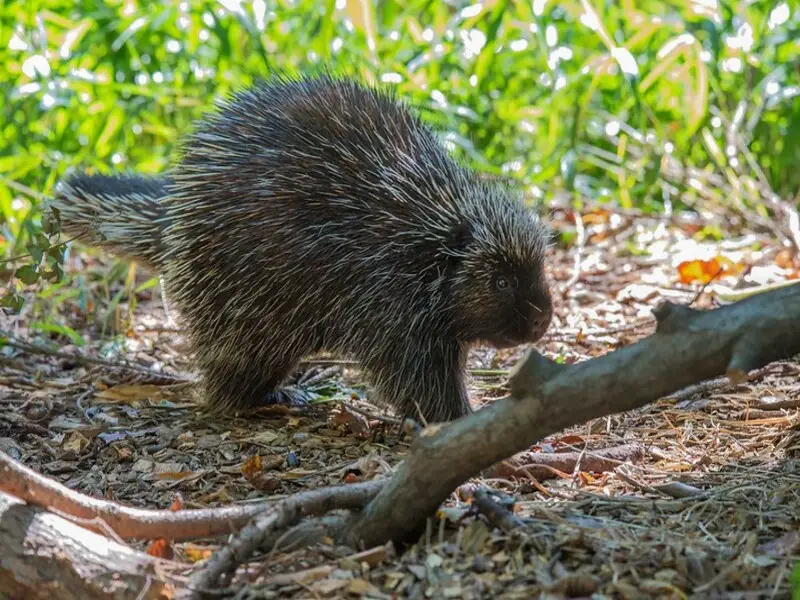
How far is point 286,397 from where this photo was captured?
6.26 m

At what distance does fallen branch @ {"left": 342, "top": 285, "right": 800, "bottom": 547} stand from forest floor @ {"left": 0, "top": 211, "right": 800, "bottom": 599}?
44 cm

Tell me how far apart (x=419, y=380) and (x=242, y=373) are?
1213mm

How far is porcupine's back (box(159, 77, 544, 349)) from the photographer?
5.40m

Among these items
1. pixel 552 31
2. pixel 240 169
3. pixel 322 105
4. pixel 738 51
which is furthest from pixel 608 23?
pixel 240 169

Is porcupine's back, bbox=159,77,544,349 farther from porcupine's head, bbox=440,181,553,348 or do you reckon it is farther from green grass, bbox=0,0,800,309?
green grass, bbox=0,0,800,309

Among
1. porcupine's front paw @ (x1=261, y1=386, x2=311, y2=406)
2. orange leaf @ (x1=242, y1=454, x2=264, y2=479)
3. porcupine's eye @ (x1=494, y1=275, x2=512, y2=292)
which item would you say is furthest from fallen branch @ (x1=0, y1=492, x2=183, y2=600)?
porcupine's front paw @ (x1=261, y1=386, x2=311, y2=406)

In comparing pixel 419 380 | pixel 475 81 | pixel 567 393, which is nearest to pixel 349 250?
pixel 419 380

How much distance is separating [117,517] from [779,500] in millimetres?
2574

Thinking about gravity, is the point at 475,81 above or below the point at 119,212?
above

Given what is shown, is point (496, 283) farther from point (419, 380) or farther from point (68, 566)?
point (68, 566)

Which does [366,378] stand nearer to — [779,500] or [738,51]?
[779,500]

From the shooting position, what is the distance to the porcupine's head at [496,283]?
539 centimetres

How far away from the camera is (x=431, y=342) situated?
17.6ft

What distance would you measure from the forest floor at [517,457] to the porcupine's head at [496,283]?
26.7 inches
